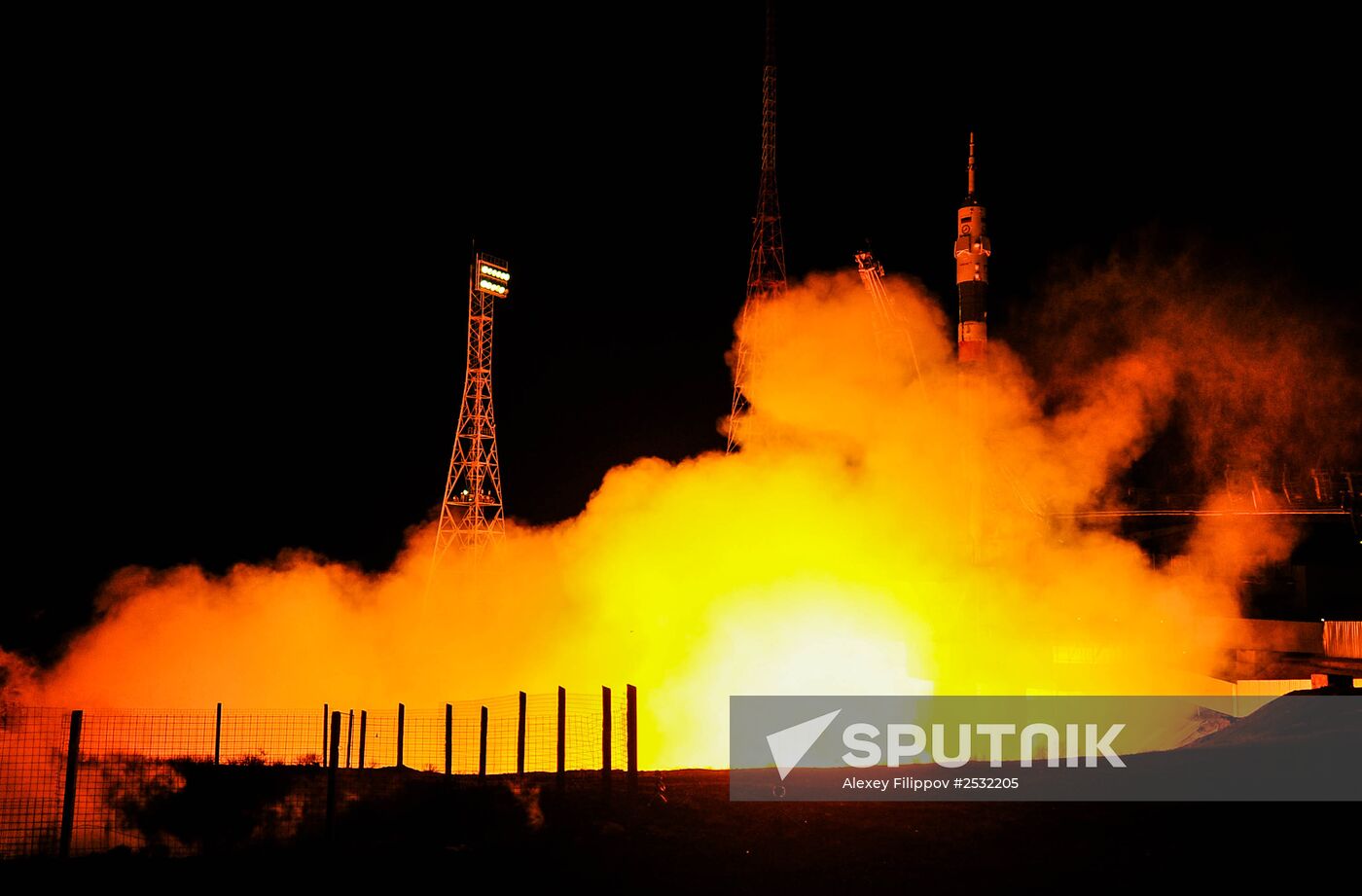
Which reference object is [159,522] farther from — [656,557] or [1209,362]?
[1209,362]

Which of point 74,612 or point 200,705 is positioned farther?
point 74,612

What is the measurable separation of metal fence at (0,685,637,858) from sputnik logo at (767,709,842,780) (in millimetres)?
3934

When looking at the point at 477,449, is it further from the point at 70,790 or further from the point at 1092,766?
the point at 1092,766

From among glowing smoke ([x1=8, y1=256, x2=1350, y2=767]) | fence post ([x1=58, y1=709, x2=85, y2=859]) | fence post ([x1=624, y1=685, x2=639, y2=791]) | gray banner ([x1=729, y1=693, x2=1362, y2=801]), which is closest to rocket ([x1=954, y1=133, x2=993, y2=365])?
glowing smoke ([x1=8, y1=256, x2=1350, y2=767])

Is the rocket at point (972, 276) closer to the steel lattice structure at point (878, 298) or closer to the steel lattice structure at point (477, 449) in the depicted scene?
the steel lattice structure at point (878, 298)

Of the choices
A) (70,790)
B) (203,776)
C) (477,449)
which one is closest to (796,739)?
(203,776)

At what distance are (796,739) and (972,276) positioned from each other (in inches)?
947

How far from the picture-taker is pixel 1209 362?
3525 cm

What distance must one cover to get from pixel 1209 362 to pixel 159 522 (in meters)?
60.3

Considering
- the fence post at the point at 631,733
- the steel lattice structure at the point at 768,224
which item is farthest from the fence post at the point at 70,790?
the steel lattice structure at the point at 768,224

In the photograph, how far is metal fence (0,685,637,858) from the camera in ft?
47.2

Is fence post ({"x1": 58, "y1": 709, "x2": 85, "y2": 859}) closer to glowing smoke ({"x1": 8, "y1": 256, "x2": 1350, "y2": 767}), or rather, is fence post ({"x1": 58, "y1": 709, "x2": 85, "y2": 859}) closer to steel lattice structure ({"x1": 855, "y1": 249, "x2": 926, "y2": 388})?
glowing smoke ({"x1": 8, "y1": 256, "x2": 1350, "y2": 767})

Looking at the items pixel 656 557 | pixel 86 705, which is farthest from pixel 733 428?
pixel 86 705

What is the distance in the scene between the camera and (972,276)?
4050 centimetres
